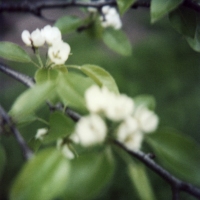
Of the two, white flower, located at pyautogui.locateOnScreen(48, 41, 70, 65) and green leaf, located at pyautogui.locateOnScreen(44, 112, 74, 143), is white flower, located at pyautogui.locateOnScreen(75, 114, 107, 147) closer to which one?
green leaf, located at pyautogui.locateOnScreen(44, 112, 74, 143)

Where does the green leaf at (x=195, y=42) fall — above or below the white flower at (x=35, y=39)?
below

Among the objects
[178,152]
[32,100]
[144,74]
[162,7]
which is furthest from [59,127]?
[144,74]

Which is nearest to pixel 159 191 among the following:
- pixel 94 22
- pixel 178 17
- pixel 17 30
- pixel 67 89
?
pixel 94 22

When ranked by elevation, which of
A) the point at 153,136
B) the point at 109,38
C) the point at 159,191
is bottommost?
the point at 159,191

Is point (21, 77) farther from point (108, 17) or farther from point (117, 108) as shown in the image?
point (108, 17)

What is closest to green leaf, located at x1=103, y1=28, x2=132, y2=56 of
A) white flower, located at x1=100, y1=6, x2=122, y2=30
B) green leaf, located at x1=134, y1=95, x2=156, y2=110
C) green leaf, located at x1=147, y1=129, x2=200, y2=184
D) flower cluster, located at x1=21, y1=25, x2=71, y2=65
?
white flower, located at x1=100, y1=6, x2=122, y2=30

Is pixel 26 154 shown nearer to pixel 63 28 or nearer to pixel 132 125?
pixel 132 125

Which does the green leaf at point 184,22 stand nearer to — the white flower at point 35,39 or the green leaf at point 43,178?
the white flower at point 35,39

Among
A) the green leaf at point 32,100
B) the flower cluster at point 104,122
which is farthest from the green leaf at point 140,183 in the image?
the green leaf at point 32,100
